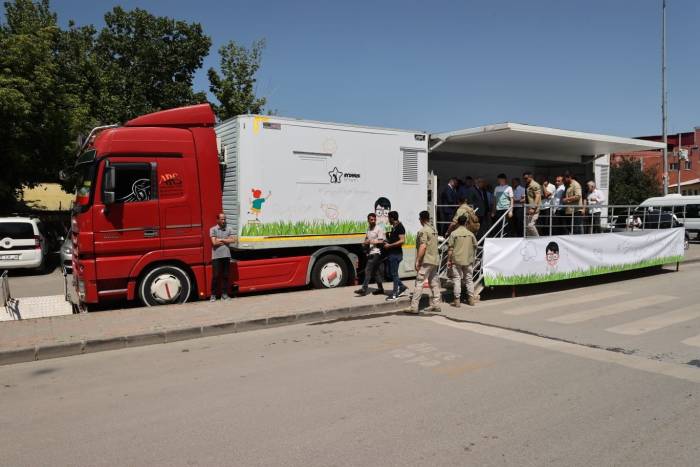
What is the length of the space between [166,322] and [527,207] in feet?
25.1

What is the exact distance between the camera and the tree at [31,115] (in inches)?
692

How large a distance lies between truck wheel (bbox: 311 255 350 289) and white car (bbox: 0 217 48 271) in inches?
401

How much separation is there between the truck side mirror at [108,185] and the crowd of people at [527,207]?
6.57 metres

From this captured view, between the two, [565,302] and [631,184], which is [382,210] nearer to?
[565,302]

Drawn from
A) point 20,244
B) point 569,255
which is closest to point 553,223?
point 569,255

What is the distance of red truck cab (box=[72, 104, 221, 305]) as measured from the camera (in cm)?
865

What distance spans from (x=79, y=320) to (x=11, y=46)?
47.5 feet

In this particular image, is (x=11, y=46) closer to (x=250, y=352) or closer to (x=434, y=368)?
(x=250, y=352)

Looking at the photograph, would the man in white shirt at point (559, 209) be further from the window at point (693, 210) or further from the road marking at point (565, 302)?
the window at point (693, 210)

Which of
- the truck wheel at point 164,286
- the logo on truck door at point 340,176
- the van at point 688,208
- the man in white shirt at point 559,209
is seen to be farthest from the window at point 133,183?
the van at point 688,208

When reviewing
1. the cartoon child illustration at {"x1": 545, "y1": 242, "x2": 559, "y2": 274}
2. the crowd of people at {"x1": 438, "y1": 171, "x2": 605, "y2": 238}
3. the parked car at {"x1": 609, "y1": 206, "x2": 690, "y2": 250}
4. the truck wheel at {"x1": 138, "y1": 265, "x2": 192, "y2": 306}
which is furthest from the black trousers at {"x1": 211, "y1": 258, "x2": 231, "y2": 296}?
the parked car at {"x1": 609, "y1": 206, "x2": 690, "y2": 250}

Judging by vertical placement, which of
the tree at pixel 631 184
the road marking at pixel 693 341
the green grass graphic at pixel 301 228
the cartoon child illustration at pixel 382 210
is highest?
the tree at pixel 631 184

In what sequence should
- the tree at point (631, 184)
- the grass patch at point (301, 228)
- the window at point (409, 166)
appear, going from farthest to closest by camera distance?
the tree at point (631, 184) < the window at point (409, 166) < the grass patch at point (301, 228)

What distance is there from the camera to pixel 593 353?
637 cm
